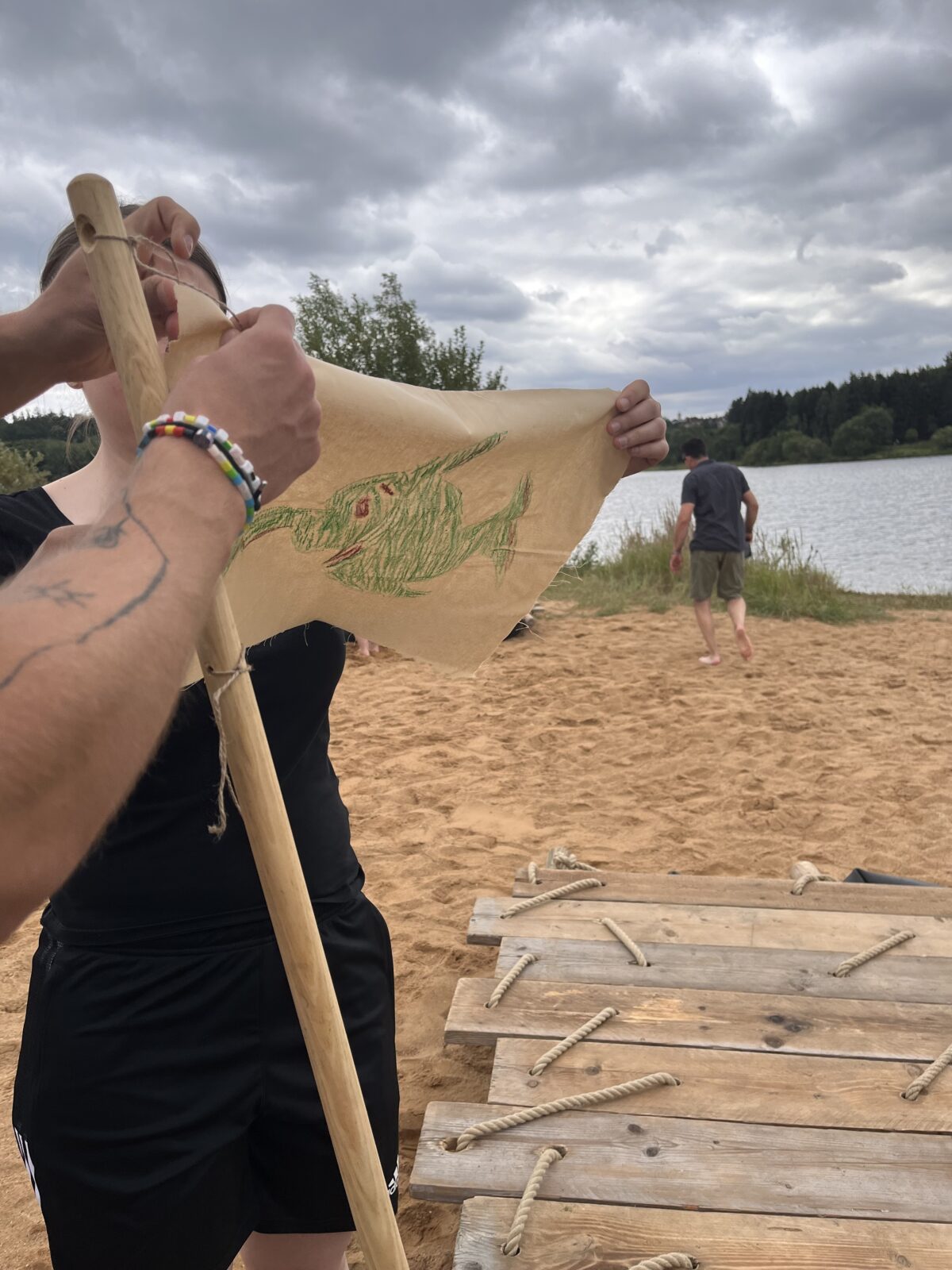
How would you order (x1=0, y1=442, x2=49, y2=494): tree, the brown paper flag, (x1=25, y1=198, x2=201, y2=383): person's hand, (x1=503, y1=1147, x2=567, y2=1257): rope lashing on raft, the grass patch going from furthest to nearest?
(x1=0, y1=442, x2=49, y2=494): tree, the grass patch, (x1=503, y1=1147, x2=567, y2=1257): rope lashing on raft, the brown paper flag, (x1=25, y1=198, x2=201, y2=383): person's hand

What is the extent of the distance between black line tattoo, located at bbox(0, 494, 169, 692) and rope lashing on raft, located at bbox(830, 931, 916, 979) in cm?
254

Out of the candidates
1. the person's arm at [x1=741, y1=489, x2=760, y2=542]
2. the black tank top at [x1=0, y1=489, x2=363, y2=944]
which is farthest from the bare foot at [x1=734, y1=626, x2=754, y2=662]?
the black tank top at [x1=0, y1=489, x2=363, y2=944]

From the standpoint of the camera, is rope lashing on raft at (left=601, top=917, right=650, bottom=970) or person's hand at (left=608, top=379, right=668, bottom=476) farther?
rope lashing on raft at (left=601, top=917, right=650, bottom=970)

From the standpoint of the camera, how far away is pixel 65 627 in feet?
1.81

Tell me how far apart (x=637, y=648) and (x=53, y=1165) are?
8.05 meters

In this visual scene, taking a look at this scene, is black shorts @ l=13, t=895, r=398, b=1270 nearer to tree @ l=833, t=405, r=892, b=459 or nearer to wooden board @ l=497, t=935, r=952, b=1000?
wooden board @ l=497, t=935, r=952, b=1000

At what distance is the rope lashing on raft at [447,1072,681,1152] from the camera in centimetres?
202

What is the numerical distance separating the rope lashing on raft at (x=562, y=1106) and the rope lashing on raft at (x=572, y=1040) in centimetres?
14

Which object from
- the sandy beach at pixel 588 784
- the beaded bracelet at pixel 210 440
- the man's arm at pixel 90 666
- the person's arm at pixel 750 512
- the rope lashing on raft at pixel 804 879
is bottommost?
the sandy beach at pixel 588 784

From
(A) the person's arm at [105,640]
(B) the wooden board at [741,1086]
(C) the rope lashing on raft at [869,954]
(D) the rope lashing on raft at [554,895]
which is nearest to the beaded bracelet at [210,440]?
(A) the person's arm at [105,640]

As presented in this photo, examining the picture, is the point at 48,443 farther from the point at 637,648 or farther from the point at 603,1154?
the point at 637,648

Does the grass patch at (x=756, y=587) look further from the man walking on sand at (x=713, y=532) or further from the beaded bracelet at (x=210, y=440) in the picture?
the beaded bracelet at (x=210, y=440)

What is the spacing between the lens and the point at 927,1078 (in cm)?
207

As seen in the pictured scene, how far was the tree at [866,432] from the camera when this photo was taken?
161 ft
